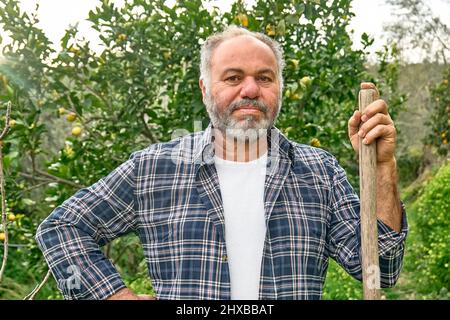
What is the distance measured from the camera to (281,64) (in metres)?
1.88

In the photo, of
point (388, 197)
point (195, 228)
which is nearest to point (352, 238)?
point (388, 197)

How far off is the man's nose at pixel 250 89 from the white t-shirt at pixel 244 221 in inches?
8.3

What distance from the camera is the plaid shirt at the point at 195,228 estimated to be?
166cm

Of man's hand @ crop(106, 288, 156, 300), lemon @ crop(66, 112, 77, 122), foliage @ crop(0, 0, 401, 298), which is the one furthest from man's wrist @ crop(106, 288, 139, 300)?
lemon @ crop(66, 112, 77, 122)

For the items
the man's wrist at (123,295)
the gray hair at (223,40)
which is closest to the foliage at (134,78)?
the gray hair at (223,40)

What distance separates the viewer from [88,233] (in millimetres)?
1722

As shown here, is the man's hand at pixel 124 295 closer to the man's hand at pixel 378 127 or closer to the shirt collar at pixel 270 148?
the shirt collar at pixel 270 148

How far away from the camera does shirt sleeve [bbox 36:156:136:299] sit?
1.67 metres

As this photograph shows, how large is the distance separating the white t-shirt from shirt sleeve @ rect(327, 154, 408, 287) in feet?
0.70

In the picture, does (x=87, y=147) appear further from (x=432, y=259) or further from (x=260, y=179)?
(x=432, y=259)

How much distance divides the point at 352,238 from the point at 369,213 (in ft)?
0.66
